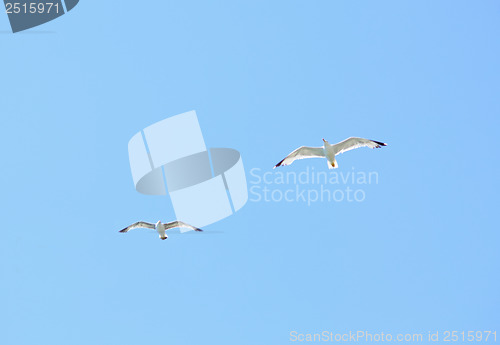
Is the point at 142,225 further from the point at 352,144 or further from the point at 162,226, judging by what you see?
the point at 352,144

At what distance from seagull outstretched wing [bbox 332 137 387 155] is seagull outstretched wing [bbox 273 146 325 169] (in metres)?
0.61

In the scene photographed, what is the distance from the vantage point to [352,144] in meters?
29.3

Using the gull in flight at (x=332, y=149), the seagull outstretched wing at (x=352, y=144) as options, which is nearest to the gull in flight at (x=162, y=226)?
the gull in flight at (x=332, y=149)

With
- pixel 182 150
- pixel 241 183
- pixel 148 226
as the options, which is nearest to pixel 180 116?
pixel 182 150

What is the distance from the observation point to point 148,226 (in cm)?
3212

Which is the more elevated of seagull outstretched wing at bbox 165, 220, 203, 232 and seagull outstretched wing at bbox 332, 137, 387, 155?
seagull outstretched wing at bbox 332, 137, 387, 155

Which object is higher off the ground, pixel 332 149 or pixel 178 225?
pixel 332 149

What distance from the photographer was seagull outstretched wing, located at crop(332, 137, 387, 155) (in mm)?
29078

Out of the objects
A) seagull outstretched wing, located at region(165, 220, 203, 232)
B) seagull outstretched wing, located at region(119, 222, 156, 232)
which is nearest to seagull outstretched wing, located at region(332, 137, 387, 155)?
seagull outstretched wing, located at region(165, 220, 203, 232)

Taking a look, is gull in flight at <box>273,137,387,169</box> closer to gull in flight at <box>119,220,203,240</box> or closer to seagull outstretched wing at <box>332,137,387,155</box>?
seagull outstretched wing at <box>332,137,387,155</box>

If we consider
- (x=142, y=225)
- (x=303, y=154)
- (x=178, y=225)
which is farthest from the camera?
(x=142, y=225)

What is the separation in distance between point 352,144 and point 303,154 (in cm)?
199

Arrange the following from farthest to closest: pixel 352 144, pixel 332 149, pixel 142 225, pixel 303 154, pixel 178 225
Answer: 1. pixel 142 225
2. pixel 178 225
3. pixel 303 154
4. pixel 352 144
5. pixel 332 149

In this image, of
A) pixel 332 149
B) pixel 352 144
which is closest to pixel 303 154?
pixel 332 149
